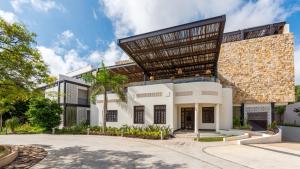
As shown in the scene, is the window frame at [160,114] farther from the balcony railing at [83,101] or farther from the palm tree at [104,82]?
the balcony railing at [83,101]

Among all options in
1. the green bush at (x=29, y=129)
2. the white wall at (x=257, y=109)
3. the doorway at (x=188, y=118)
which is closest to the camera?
the doorway at (x=188, y=118)

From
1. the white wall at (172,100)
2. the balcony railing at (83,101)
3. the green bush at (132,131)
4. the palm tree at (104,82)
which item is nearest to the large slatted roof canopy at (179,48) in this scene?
the palm tree at (104,82)

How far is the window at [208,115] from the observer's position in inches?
873

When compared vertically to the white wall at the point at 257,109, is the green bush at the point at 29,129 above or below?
below

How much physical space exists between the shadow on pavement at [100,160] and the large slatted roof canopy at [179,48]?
1153cm

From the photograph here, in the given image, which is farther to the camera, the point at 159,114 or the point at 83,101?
the point at 83,101

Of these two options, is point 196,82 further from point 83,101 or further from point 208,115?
point 83,101

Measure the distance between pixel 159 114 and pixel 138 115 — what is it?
8.01 ft

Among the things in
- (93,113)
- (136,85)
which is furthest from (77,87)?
(136,85)

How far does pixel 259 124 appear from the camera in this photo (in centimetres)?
2595

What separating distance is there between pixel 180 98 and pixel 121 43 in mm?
7898

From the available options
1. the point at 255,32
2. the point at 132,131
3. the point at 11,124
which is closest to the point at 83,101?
the point at 11,124

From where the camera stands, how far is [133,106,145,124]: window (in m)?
22.1

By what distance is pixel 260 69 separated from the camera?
25.8 metres
